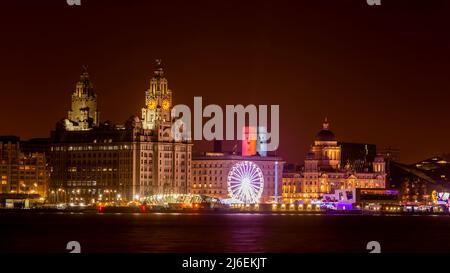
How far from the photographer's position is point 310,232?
15050 cm
